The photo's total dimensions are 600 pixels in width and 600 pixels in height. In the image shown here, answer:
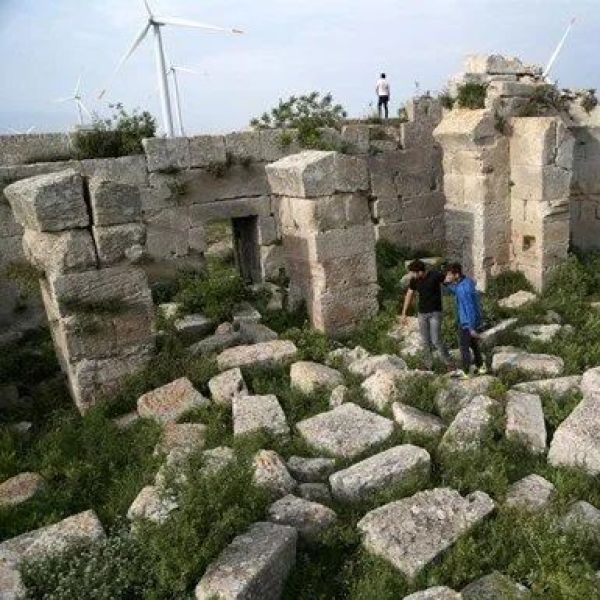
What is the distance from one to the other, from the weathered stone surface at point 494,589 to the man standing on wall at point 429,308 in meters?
3.38

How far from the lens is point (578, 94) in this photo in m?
11.1

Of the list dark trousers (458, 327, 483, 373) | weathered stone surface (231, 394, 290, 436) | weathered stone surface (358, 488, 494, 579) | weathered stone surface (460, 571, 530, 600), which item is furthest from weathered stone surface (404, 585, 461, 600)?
dark trousers (458, 327, 483, 373)

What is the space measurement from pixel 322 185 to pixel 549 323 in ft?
11.7

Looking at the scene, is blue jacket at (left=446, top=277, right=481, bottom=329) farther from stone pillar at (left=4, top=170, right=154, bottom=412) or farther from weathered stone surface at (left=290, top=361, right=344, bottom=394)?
stone pillar at (left=4, top=170, right=154, bottom=412)

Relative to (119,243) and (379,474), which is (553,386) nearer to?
(379,474)

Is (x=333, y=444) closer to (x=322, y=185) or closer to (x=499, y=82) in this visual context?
(x=322, y=185)

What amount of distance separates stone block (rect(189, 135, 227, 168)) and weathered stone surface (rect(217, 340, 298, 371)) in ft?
13.9

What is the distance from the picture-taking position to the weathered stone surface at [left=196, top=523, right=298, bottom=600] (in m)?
3.97

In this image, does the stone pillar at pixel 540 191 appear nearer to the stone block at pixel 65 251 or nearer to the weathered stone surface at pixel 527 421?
the weathered stone surface at pixel 527 421

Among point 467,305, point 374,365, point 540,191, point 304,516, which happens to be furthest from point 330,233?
point 304,516

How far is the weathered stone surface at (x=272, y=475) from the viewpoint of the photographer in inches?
197

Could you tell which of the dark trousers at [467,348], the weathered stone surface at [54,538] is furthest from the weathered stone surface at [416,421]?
the weathered stone surface at [54,538]

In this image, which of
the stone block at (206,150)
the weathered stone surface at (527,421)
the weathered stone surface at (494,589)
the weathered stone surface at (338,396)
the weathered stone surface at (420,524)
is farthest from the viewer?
the stone block at (206,150)

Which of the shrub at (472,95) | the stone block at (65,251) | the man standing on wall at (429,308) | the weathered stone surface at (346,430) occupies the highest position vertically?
the shrub at (472,95)
